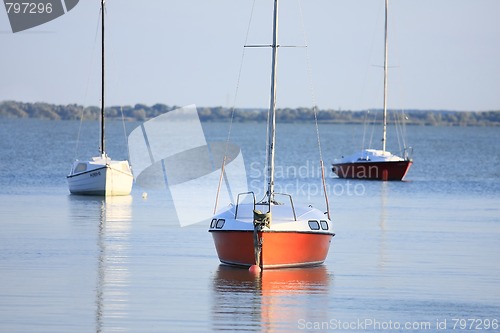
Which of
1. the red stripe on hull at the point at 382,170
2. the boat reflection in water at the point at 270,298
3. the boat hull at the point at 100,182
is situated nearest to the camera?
the boat reflection in water at the point at 270,298

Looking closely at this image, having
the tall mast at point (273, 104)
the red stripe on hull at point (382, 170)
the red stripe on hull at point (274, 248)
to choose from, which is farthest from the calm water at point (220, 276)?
the red stripe on hull at point (382, 170)

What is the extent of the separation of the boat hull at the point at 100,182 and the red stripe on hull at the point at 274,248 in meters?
21.0

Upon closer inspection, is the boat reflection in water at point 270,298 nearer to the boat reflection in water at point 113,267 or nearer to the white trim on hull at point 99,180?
the boat reflection in water at point 113,267

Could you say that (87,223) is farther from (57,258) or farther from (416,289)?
Result: (416,289)

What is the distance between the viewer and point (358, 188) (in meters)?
57.2

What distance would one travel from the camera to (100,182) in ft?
155

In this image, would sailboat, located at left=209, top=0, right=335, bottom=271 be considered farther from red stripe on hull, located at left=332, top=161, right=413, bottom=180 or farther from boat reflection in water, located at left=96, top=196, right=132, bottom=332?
red stripe on hull, located at left=332, top=161, right=413, bottom=180

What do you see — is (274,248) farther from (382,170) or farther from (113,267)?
(382,170)

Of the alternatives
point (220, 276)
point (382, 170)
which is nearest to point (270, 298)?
point (220, 276)

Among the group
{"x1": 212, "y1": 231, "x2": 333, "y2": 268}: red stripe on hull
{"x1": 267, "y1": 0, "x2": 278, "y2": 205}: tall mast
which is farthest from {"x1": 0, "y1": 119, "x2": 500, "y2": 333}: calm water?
{"x1": 267, "y1": 0, "x2": 278, "y2": 205}: tall mast

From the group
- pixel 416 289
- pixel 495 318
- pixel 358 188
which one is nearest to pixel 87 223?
pixel 416 289

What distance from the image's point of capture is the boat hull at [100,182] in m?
47.3

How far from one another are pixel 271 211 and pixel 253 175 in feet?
134

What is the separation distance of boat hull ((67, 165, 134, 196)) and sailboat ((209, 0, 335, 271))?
2100 cm
